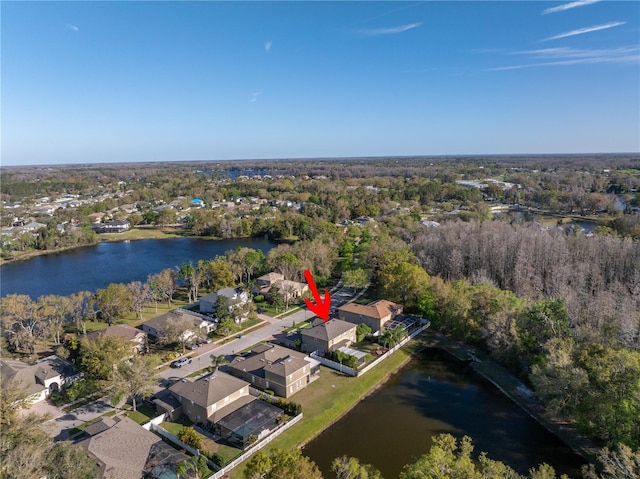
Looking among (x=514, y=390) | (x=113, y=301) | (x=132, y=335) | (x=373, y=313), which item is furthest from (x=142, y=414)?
(x=514, y=390)

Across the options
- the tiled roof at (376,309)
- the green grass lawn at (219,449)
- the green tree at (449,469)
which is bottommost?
the green grass lawn at (219,449)

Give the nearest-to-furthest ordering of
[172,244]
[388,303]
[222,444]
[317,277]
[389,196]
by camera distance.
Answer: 1. [222,444]
2. [388,303]
3. [317,277]
4. [172,244]
5. [389,196]

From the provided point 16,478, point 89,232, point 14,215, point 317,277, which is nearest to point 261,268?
point 317,277

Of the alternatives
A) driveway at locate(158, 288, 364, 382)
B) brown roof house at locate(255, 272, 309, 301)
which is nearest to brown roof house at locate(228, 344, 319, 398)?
driveway at locate(158, 288, 364, 382)

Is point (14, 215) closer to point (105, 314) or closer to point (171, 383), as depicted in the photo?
point (105, 314)

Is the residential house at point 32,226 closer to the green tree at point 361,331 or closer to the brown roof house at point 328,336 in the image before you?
the brown roof house at point 328,336

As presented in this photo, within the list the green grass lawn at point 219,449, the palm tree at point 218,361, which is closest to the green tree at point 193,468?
the green grass lawn at point 219,449

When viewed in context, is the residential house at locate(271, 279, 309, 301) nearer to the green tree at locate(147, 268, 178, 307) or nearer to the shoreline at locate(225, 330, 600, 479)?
the green tree at locate(147, 268, 178, 307)
